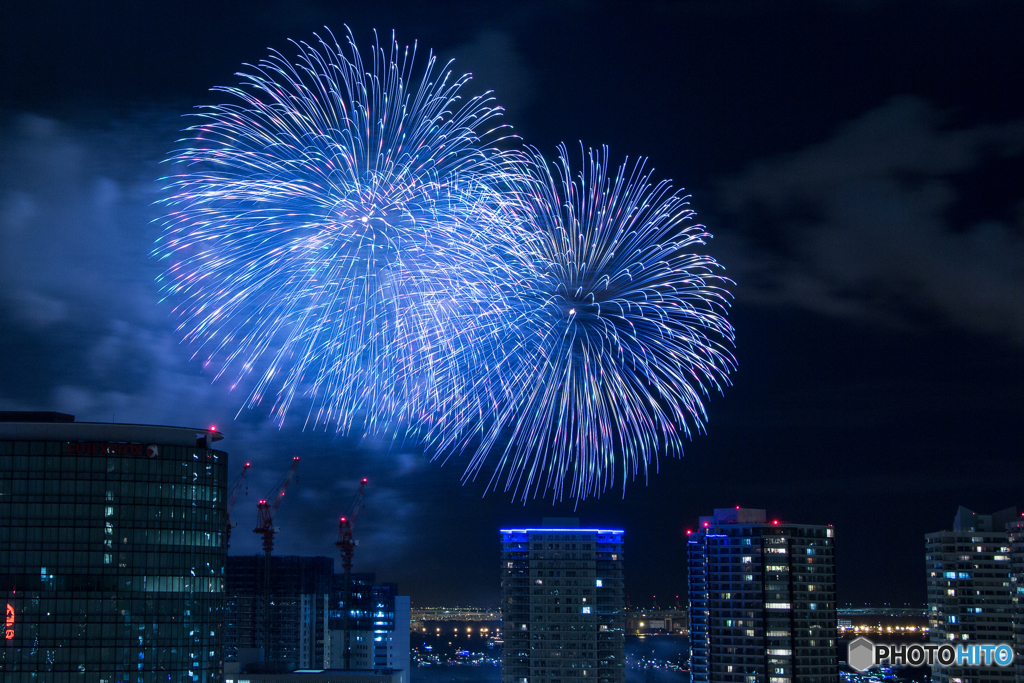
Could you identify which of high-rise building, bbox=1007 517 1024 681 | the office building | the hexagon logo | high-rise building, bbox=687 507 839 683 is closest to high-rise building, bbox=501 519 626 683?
high-rise building, bbox=687 507 839 683

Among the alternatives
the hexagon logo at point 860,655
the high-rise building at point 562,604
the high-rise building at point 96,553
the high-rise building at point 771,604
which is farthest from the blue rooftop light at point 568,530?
the hexagon logo at point 860,655

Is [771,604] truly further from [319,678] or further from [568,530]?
[319,678]

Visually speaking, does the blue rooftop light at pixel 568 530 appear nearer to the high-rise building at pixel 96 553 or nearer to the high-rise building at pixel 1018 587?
the high-rise building at pixel 1018 587

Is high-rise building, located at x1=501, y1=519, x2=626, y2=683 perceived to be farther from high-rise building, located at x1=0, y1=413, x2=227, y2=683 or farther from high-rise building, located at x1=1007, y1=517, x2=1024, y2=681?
high-rise building, located at x1=0, y1=413, x2=227, y2=683

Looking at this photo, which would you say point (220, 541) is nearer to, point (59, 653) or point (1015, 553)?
point (59, 653)

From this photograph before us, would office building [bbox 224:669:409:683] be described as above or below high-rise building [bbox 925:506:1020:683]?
below

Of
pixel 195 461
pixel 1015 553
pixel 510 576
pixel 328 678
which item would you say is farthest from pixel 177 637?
pixel 1015 553

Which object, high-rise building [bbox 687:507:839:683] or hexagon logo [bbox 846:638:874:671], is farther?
high-rise building [bbox 687:507:839:683]

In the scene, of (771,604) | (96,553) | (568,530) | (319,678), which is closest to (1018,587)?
(771,604)
